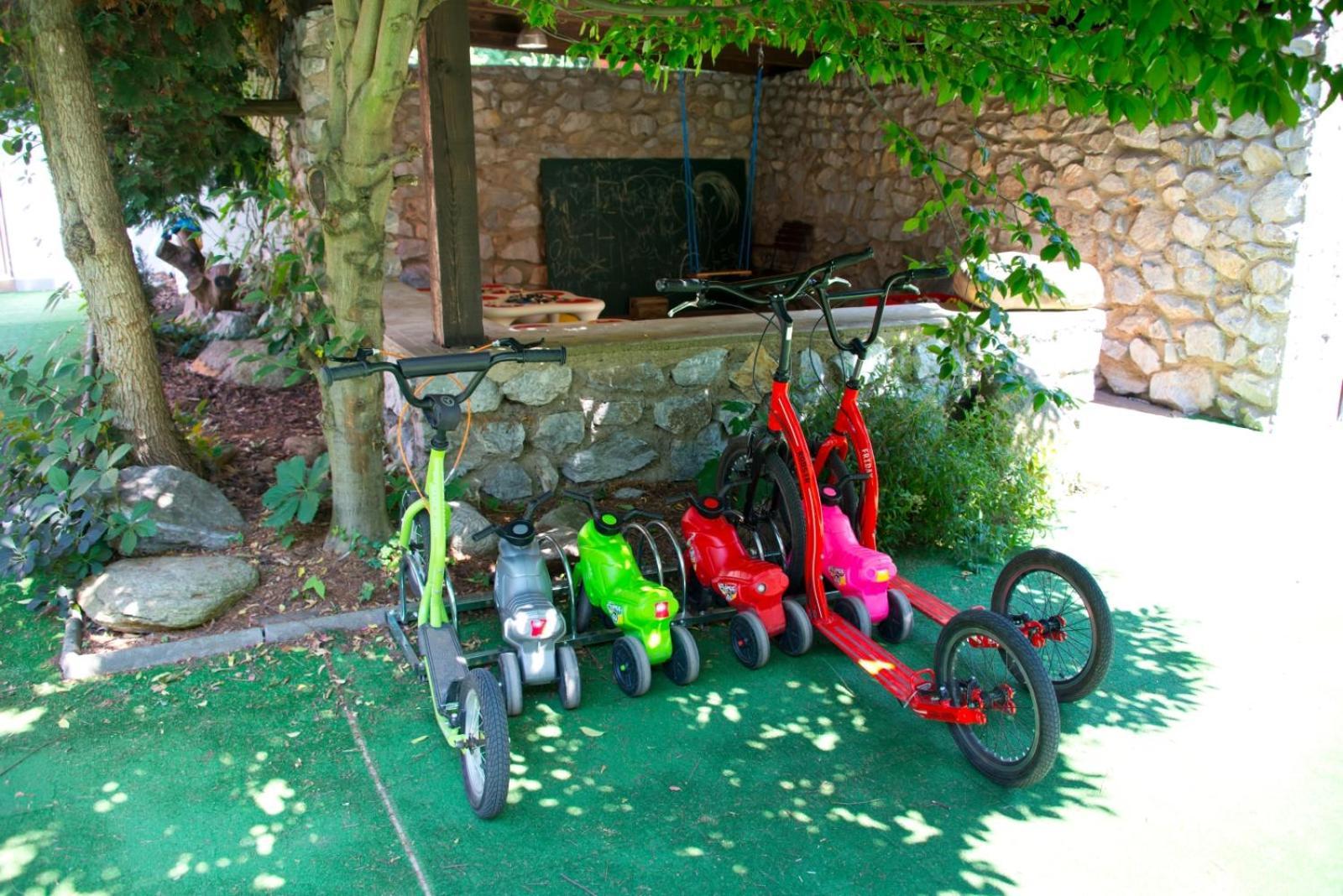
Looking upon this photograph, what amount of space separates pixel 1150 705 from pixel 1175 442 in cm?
314

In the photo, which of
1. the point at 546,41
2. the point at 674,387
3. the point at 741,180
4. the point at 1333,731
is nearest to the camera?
the point at 1333,731

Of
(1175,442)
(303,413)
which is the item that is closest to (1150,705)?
(1175,442)

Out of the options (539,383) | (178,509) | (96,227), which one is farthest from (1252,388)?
(96,227)

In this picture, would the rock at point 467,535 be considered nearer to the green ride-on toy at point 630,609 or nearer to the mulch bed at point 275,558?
the mulch bed at point 275,558

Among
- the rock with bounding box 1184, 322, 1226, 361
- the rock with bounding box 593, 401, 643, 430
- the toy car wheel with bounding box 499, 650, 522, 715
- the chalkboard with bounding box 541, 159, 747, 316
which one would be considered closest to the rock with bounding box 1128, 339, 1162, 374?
the rock with bounding box 1184, 322, 1226, 361

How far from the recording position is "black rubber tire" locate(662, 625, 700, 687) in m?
3.20

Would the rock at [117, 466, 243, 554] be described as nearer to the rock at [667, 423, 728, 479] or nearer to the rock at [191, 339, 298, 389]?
the rock at [667, 423, 728, 479]

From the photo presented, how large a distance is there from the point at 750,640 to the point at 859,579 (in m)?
0.43

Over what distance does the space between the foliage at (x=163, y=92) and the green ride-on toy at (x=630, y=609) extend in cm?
301

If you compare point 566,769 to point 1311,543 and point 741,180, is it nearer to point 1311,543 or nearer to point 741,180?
point 1311,543

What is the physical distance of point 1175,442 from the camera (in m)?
5.84

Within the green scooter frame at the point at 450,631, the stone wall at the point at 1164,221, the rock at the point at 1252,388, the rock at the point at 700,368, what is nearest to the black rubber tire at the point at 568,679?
the green scooter frame at the point at 450,631

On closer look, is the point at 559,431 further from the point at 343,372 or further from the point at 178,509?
the point at 343,372

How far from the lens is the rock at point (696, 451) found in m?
4.75
